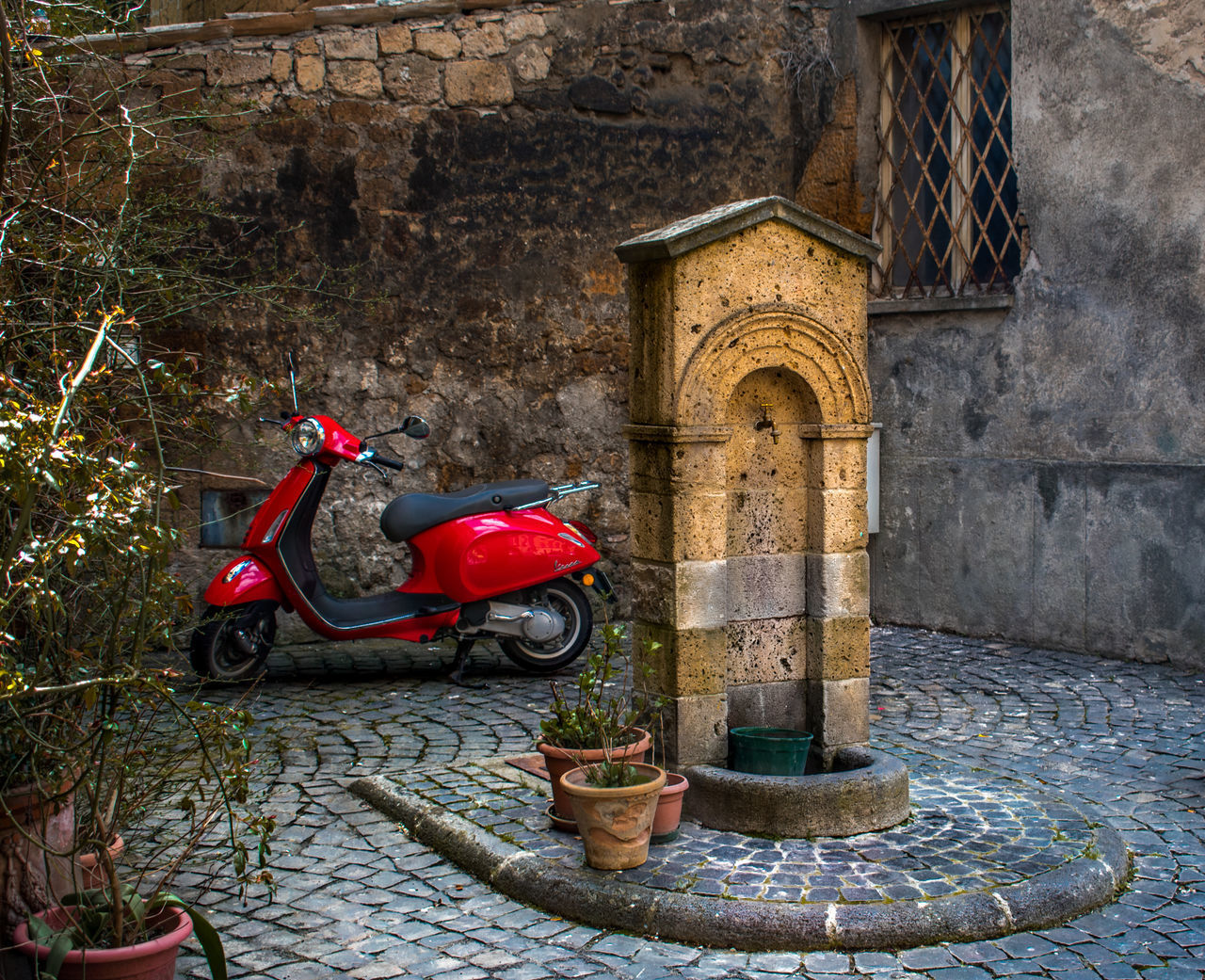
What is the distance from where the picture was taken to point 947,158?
29.1 ft

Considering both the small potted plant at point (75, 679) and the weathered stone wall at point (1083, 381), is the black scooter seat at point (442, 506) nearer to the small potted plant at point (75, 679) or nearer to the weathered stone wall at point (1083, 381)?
the weathered stone wall at point (1083, 381)

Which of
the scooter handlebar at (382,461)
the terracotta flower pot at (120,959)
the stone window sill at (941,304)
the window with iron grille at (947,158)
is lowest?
the terracotta flower pot at (120,959)

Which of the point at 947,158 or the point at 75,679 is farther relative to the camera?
the point at 947,158

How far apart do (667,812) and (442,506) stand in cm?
310

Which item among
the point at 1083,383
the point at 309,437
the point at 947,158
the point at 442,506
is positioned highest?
the point at 947,158

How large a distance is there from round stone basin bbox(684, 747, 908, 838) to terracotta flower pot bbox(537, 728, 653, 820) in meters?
0.26

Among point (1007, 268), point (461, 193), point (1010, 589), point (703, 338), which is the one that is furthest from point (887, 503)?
point (703, 338)

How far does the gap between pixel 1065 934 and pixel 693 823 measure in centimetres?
137

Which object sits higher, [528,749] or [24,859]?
[24,859]

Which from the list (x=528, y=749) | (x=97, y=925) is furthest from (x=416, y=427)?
(x=97, y=925)

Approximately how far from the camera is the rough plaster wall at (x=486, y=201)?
857 centimetres

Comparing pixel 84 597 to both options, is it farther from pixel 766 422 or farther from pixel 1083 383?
pixel 1083 383

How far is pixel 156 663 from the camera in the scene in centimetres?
774

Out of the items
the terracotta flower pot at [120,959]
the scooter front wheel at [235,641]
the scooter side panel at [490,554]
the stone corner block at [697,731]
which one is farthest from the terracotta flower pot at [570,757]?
the scooter front wheel at [235,641]
